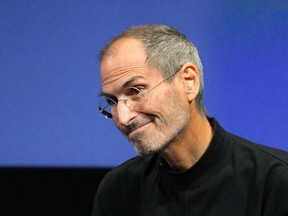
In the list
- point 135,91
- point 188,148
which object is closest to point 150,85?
point 135,91

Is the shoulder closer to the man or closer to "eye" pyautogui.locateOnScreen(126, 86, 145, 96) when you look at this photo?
the man

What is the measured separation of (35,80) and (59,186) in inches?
13.8

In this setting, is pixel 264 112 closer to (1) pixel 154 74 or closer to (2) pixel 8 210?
(1) pixel 154 74

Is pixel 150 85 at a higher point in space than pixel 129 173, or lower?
higher

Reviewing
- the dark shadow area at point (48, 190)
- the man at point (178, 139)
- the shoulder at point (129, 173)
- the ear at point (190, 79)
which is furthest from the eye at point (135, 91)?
the dark shadow area at point (48, 190)

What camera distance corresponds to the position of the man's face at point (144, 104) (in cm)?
107

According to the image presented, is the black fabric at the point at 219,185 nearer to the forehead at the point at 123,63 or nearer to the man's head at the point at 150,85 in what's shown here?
the man's head at the point at 150,85

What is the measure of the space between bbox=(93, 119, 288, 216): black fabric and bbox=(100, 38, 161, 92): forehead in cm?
21

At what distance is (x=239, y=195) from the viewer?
1078 mm

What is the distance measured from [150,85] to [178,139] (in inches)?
5.1

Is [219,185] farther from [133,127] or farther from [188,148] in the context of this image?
[133,127]

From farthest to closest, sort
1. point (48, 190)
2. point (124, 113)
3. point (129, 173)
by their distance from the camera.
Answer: point (48, 190)
point (129, 173)
point (124, 113)

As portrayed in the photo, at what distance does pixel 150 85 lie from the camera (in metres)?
1.08

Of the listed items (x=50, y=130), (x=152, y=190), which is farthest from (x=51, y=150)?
(x=152, y=190)
